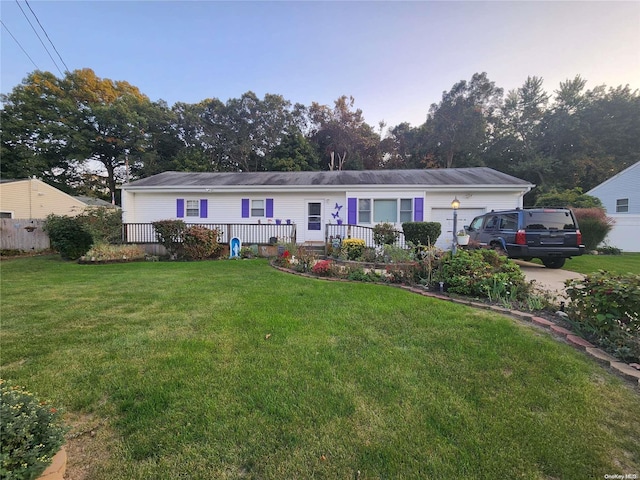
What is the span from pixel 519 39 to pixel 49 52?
1520 cm

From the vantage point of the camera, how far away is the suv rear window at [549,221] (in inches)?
276

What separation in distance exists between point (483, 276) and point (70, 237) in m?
13.1

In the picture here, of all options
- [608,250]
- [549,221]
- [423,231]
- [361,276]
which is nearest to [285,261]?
[361,276]

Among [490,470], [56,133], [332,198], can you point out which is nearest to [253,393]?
[490,470]

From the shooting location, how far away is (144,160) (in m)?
26.1

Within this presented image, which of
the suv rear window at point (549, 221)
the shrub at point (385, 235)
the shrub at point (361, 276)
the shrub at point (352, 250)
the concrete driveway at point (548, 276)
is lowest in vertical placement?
the concrete driveway at point (548, 276)

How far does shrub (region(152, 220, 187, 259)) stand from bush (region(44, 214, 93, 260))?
277 centimetres

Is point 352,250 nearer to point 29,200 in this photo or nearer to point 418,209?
point 418,209

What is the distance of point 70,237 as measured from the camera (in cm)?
966

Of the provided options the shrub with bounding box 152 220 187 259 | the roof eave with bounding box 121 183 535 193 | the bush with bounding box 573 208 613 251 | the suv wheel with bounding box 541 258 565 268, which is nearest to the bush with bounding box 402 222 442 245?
the suv wheel with bounding box 541 258 565 268

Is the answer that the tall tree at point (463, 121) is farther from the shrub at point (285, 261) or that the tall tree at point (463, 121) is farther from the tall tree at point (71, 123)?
the tall tree at point (71, 123)

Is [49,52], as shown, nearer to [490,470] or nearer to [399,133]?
[490,470]

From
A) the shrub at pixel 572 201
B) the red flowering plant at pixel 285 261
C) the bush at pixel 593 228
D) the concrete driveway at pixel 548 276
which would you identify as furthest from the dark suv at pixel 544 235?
the shrub at pixel 572 201

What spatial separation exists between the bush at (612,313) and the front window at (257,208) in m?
11.4
